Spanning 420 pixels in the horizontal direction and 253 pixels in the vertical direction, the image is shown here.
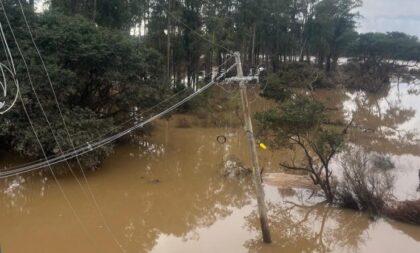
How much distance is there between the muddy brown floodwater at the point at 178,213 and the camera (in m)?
12.2

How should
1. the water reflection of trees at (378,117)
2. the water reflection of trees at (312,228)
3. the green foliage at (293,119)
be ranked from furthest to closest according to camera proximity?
1. the water reflection of trees at (378,117)
2. the green foliage at (293,119)
3. the water reflection of trees at (312,228)

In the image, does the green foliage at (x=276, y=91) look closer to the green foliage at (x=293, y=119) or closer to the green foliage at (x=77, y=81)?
the green foliage at (x=77, y=81)

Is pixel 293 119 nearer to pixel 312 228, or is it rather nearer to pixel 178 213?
pixel 312 228

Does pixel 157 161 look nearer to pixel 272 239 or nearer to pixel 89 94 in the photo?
pixel 89 94

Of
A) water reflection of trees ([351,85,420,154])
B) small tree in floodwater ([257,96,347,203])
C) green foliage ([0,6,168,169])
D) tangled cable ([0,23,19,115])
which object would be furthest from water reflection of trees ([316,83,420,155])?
tangled cable ([0,23,19,115])

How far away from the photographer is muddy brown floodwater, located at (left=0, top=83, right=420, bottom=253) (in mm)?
12180

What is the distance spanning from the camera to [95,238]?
12156 millimetres

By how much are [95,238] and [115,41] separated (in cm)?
990

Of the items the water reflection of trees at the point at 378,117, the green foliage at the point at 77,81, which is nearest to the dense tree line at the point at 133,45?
the green foliage at the point at 77,81

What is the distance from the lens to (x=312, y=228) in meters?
13.5

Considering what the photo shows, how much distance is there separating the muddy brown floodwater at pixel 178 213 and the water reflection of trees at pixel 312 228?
29mm

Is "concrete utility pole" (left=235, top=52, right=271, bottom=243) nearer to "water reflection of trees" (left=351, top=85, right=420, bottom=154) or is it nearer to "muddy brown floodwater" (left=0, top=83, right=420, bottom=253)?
"muddy brown floodwater" (left=0, top=83, right=420, bottom=253)

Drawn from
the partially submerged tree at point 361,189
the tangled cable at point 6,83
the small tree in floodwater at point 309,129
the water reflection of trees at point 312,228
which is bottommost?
the water reflection of trees at point 312,228

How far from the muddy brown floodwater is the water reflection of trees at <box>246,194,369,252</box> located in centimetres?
3
